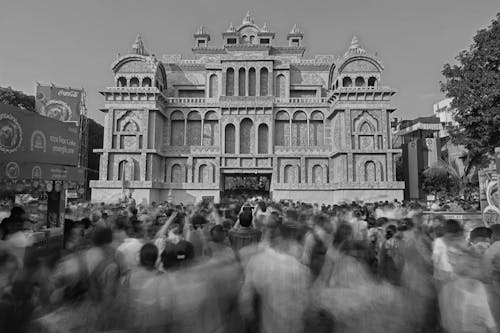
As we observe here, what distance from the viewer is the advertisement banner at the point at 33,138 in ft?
36.8

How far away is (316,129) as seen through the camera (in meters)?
39.7

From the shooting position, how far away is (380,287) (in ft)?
14.9

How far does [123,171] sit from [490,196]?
31.0 m

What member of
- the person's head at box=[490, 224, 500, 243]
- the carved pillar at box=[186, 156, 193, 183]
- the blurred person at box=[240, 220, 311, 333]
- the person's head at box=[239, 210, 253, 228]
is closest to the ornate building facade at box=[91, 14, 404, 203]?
the carved pillar at box=[186, 156, 193, 183]

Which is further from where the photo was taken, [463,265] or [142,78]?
[142,78]

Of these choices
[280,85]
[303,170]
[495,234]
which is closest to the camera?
→ [495,234]

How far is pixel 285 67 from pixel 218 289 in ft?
127

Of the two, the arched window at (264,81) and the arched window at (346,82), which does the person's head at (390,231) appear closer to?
the arched window at (346,82)

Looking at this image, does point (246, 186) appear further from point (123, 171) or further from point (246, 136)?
point (123, 171)

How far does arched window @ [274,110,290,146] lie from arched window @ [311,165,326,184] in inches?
159

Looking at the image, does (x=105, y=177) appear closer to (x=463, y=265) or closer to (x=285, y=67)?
(x=285, y=67)

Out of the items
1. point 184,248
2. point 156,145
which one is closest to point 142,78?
point 156,145

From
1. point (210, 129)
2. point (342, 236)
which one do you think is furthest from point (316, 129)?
point (342, 236)

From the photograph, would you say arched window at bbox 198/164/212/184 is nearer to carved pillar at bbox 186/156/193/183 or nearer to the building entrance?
carved pillar at bbox 186/156/193/183
